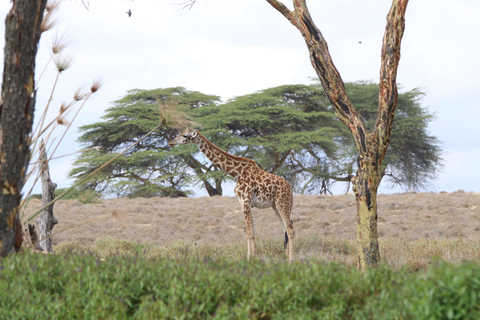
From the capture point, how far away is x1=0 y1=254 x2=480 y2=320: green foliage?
3490mm

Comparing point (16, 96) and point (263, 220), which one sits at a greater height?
point (16, 96)

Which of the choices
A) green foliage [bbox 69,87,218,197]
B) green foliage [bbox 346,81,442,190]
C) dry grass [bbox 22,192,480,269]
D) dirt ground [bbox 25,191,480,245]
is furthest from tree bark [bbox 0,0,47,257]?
green foliage [bbox 346,81,442,190]

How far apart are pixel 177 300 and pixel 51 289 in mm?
1547

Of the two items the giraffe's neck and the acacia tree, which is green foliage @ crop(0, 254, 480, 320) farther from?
the giraffe's neck

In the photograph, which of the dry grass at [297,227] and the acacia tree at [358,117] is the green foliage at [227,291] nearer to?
the acacia tree at [358,117]

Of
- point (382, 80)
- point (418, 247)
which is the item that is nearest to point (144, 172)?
point (418, 247)

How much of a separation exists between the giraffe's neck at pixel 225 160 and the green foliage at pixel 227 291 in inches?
190

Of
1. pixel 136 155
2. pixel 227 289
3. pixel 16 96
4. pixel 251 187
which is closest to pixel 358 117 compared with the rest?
pixel 251 187

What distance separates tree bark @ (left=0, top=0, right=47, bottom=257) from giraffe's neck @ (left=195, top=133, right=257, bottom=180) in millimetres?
4603

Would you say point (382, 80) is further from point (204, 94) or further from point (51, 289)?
point (204, 94)

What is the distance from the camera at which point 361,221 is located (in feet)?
26.2

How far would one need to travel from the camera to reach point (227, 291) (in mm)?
4133

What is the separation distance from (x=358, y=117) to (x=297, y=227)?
25.3ft

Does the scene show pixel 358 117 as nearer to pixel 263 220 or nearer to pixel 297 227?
pixel 297 227
